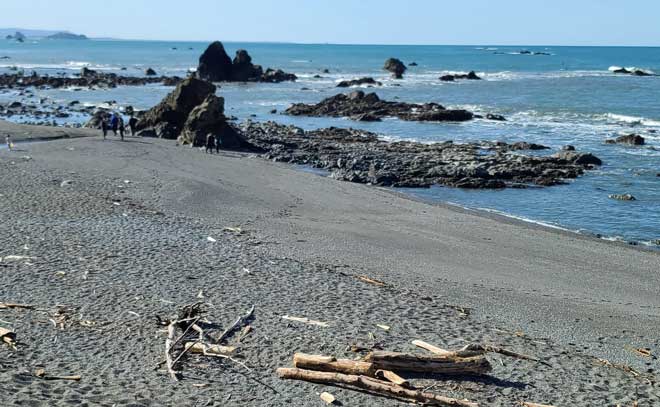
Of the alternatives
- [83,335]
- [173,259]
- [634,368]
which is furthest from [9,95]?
[634,368]

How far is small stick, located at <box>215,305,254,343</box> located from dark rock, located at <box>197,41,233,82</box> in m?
82.5

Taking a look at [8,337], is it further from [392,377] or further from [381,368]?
[392,377]

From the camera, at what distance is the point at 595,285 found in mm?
15102

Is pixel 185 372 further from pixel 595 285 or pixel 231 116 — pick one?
pixel 231 116

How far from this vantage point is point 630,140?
36.6 m

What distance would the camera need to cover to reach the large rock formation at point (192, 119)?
114 feet

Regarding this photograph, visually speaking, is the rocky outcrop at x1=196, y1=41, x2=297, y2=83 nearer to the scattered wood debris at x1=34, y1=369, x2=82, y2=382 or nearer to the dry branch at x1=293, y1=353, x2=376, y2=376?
the dry branch at x1=293, y1=353, x2=376, y2=376

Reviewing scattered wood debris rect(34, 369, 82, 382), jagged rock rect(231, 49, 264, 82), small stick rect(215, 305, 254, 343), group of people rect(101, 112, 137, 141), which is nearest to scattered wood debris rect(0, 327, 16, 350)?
scattered wood debris rect(34, 369, 82, 382)

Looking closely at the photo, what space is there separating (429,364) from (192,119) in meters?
28.0

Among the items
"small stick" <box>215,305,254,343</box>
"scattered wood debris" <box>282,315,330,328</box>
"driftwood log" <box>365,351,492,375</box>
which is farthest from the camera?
"scattered wood debris" <box>282,315,330,328</box>

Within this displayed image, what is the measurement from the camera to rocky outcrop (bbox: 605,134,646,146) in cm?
3622

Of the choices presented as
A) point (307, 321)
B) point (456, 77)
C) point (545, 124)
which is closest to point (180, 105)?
point (545, 124)

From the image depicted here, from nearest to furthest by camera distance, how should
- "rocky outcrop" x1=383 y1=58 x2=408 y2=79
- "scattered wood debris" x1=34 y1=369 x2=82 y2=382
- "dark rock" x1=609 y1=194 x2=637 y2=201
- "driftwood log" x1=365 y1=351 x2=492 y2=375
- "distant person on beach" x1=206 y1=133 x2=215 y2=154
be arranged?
"scattered wood debris" x1=34 y1=369 x2=82 y2=382 → "driftwood log" x1=365 y1=351 x2=492 y2=375 → "dark rock" x1=609 y1=194 x2=637 y2=201 → "distant person on beach" x1=206 y1=133 x2=215 y2=154 → "rocky outcrop" x1=383 y1=58 x2=408 y2=79

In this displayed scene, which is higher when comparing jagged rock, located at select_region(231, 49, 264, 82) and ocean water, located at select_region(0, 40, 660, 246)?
jagged rock, located at select_region(231, 49, 264, 82)
